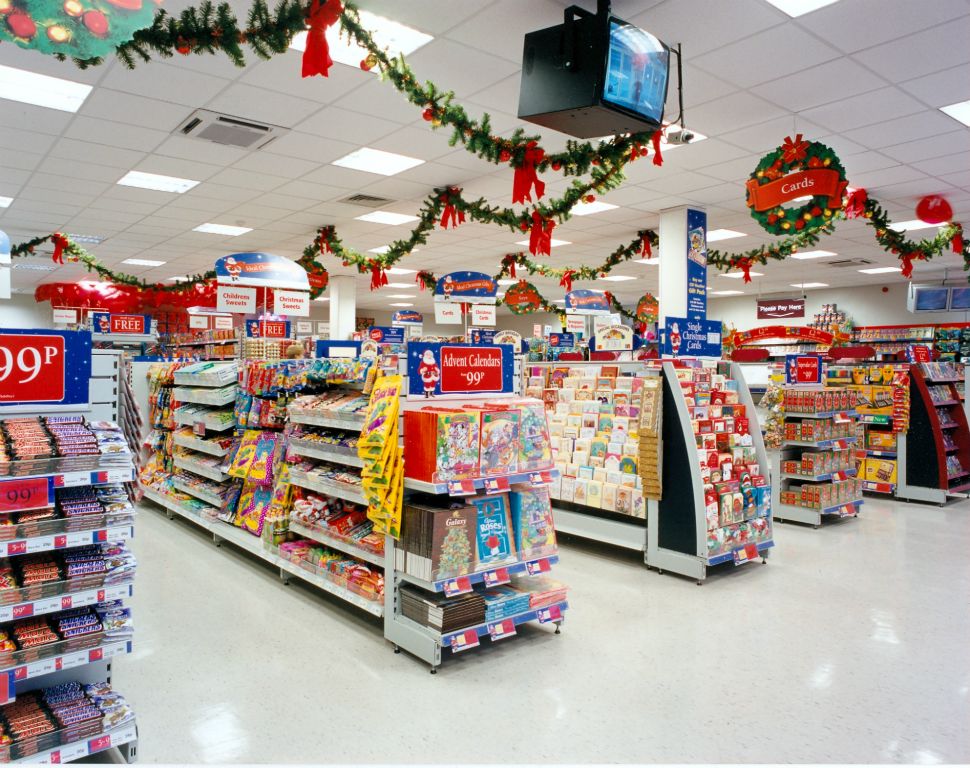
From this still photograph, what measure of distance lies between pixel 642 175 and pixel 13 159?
668cm

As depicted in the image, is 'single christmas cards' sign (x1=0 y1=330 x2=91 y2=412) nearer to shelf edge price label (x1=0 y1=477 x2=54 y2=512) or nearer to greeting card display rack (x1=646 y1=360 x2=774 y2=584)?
shelf edge price label (x1=0 y1=477 x2=54 y2=512)

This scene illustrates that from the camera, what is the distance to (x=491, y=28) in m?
4.21

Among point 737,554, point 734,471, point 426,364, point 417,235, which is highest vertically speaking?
point 417,235

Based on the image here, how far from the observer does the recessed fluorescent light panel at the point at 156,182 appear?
24.4ft

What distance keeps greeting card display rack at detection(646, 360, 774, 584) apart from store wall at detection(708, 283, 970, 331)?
13.4 meters

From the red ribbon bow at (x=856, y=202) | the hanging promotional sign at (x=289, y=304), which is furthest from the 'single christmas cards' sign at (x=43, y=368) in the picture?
the red ribbon bow at (x=856, y=202)

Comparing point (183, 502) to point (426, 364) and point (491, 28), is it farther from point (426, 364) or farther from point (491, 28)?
point (491, 28)

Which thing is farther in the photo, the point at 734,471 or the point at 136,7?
the point at 734,471

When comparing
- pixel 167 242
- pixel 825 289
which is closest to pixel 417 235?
pixel 167 242

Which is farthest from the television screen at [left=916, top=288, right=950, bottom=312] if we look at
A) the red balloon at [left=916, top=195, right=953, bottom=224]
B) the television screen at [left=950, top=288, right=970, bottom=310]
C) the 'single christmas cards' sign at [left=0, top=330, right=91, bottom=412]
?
the 'single christmas cards' sign at [left=0, top=330, right=91, bottom=412]

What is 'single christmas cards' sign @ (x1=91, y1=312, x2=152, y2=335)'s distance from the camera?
34.4 ft

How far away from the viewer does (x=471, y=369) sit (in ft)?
13.1

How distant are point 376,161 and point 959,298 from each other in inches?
481

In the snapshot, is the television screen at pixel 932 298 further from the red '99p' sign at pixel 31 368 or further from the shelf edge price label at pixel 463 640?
the red '99p' sign at pixel 31 368
